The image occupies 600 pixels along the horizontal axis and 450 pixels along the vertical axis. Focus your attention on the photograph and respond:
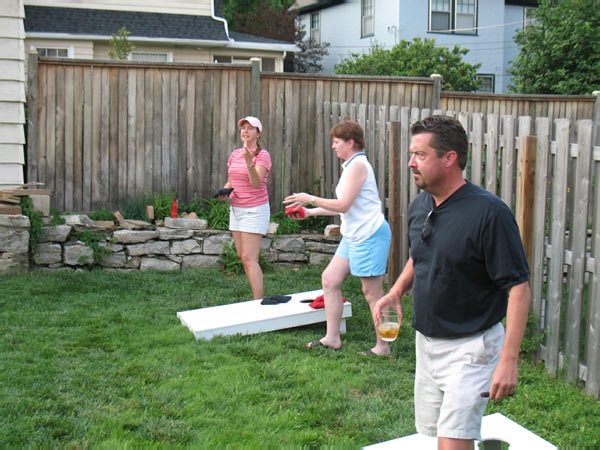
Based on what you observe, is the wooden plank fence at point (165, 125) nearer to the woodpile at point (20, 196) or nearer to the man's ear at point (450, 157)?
the woodpile at point (20, 196)

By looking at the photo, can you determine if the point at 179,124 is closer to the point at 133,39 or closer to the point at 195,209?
the point at 195,209

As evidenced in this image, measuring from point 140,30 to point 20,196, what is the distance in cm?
860

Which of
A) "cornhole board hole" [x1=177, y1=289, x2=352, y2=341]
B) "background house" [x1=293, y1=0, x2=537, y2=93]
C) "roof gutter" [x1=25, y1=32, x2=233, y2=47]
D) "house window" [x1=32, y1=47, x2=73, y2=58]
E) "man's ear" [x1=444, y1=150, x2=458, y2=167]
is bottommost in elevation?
"cornhole board hole" [x1=177, y1=289, x2=352, y2=341]

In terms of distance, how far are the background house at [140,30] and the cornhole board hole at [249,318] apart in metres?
9.73

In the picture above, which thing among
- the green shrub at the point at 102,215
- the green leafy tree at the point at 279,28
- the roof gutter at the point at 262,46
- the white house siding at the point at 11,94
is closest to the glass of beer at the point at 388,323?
the green shrub at the point at 102,215

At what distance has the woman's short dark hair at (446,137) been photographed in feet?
8.82

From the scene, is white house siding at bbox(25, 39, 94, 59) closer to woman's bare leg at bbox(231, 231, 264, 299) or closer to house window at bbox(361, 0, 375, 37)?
house window at bbox(361, 0, 375, 37)

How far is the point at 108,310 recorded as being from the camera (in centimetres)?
648

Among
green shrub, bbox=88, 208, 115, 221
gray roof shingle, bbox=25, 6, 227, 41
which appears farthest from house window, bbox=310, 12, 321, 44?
green shrub, bbox=88, 208, 115, 221

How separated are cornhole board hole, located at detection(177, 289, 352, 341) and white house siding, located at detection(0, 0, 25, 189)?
3472mm

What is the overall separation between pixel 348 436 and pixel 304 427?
0.27m

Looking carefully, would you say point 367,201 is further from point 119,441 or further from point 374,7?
point 374,7

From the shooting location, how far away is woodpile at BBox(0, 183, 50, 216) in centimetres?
763

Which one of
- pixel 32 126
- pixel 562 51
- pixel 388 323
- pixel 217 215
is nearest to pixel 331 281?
pixel 388 323
